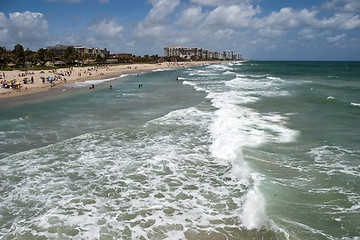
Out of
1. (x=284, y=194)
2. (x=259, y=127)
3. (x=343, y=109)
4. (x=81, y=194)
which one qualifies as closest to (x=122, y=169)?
(x=81, y=194)

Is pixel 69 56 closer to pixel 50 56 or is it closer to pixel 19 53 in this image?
pixel 50 56

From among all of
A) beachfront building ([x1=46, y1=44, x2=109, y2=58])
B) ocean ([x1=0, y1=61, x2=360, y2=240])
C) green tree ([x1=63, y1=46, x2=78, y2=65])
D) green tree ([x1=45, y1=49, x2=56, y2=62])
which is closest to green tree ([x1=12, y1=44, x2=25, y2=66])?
green tree ([x1=45, y1=49, x2=56, y2=62])

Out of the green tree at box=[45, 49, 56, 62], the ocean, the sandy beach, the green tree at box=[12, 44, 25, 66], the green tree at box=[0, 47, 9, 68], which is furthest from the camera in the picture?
the green tree at box=[45, 49, 56, 62]

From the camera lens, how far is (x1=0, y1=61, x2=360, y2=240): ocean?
6.01 meters

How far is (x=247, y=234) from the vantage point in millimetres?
5629

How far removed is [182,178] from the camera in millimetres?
8492

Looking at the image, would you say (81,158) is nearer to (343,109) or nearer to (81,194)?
(81,194)

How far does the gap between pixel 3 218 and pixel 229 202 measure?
19.6 feet

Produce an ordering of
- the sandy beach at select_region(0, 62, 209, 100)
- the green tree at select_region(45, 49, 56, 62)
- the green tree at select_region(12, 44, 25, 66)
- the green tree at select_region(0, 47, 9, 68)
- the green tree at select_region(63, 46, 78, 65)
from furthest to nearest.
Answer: the green tree at select_region(63, 46, 78, 65) → the green tree at select_region(45, 49, 56, 62) → the green tree at select_region(12, 44, 25, 66) → the green tree at select_region(0, 47, 9, 68) → the sandy beach at select_region(0, 62, 209, 100)

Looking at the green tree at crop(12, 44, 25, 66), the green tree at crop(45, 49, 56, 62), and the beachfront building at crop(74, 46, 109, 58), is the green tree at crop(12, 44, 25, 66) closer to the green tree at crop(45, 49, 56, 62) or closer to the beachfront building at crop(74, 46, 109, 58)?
the green tree at crop(45, 49, 56, 62)

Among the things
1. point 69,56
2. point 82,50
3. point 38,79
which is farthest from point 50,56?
point 82,50

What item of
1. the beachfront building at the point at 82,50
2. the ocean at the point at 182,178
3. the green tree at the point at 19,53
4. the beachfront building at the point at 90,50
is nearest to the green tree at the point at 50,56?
the green tree at the point at 19,53

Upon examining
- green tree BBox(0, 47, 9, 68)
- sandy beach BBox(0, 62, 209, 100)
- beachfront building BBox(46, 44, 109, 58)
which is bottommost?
sandy beach BBox(0, 62, 209, 100)

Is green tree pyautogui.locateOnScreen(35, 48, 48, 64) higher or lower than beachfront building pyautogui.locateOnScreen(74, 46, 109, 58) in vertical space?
lower
